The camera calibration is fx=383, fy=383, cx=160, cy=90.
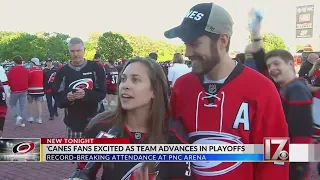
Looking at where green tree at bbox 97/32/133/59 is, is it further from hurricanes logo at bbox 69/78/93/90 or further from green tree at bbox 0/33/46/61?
green tree at bbox 0/33/46/61

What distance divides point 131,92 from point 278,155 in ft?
2.82

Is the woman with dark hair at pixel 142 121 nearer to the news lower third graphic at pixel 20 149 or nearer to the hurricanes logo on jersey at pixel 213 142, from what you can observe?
the hurricanes logo on jersey at pixel 213 142

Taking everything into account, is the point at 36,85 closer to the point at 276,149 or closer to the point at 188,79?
the point at 188,79

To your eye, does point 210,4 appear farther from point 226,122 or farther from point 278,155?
point 278,155

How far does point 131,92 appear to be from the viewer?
1.79 meters

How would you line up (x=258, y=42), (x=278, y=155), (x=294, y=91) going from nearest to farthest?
(x=278, y=155), (x=294, y=91), (x=258, y=42)

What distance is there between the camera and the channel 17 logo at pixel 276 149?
1.81m

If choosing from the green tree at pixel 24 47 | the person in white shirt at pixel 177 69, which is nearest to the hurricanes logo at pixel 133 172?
the person in white shirt at pixel 177 69

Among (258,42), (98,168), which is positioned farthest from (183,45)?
(258,42)

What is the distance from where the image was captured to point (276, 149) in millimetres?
1916

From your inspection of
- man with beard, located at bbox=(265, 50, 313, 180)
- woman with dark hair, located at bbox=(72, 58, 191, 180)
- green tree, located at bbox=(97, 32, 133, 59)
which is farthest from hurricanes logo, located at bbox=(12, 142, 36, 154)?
green tree, located at bbox=(97, 32, 133, 59)

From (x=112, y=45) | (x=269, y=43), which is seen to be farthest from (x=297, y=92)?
(x=112, y=45)

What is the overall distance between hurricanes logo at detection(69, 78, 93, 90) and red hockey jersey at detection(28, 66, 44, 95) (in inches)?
198

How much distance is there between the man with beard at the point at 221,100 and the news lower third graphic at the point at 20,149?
3.53 feet
